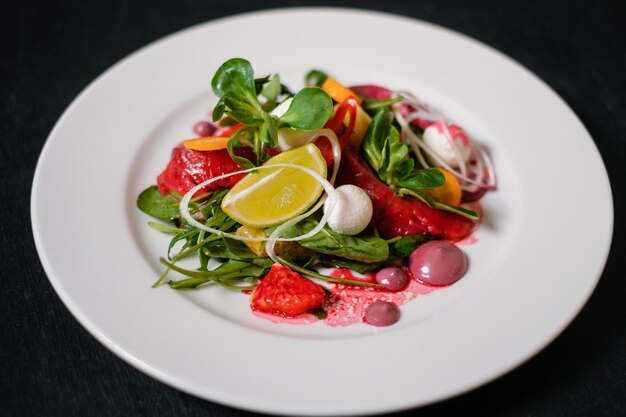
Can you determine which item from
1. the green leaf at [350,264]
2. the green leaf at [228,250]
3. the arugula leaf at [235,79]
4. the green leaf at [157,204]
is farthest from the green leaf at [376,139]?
the green leaf at [157,204]

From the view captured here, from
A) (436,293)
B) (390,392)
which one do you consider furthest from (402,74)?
(390,392)

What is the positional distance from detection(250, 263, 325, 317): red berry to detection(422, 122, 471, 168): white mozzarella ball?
33.8 inches

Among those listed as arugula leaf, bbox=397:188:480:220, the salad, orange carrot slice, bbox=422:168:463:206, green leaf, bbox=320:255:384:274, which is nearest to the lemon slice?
the salad

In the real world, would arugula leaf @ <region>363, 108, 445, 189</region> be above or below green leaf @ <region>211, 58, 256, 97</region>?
below

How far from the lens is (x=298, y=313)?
2.52 meters

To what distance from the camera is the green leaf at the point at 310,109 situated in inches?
102

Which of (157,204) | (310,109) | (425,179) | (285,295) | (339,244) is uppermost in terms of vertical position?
(310,109)

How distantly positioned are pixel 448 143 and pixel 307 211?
0.74 m

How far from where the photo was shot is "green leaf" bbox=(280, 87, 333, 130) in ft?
8.50

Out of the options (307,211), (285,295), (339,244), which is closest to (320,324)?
(285,295)

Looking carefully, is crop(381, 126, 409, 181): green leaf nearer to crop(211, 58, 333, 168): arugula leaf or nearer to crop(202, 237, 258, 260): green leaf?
crop(211, 58, 333, 168): arugula leaf

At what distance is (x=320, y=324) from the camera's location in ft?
8.22

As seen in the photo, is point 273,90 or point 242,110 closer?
point 242,110

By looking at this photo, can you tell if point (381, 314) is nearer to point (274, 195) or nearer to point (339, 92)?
point (274, 195)
